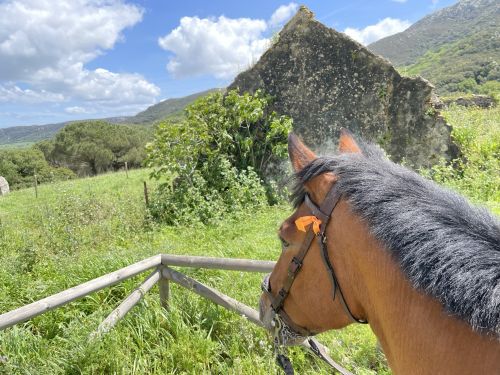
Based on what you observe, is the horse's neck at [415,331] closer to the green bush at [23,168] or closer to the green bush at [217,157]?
the green bush at [217,157]

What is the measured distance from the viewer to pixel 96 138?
44156 mm

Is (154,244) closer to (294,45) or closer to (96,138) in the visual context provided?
(294,45)

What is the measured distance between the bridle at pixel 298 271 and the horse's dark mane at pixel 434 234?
79mm

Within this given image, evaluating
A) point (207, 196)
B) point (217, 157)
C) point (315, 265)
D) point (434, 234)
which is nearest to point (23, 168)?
point (217, 157)

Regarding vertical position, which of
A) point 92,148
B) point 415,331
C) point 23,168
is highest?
point 415,331

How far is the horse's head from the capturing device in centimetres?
141

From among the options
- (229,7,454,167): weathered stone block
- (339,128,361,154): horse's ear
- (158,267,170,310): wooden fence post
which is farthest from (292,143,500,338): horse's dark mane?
(229,7,454,167): weathered stone block

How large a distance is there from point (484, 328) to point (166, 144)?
316 inches

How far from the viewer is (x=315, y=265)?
59.5 inches

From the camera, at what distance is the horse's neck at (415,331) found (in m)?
1.05

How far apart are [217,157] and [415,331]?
777cm

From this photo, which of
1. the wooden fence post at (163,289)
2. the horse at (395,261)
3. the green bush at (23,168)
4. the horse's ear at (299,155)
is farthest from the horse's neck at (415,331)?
the green bush at (23,168)

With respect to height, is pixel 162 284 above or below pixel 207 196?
below

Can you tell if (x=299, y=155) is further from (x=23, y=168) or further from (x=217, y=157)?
(x=23, y=168)
